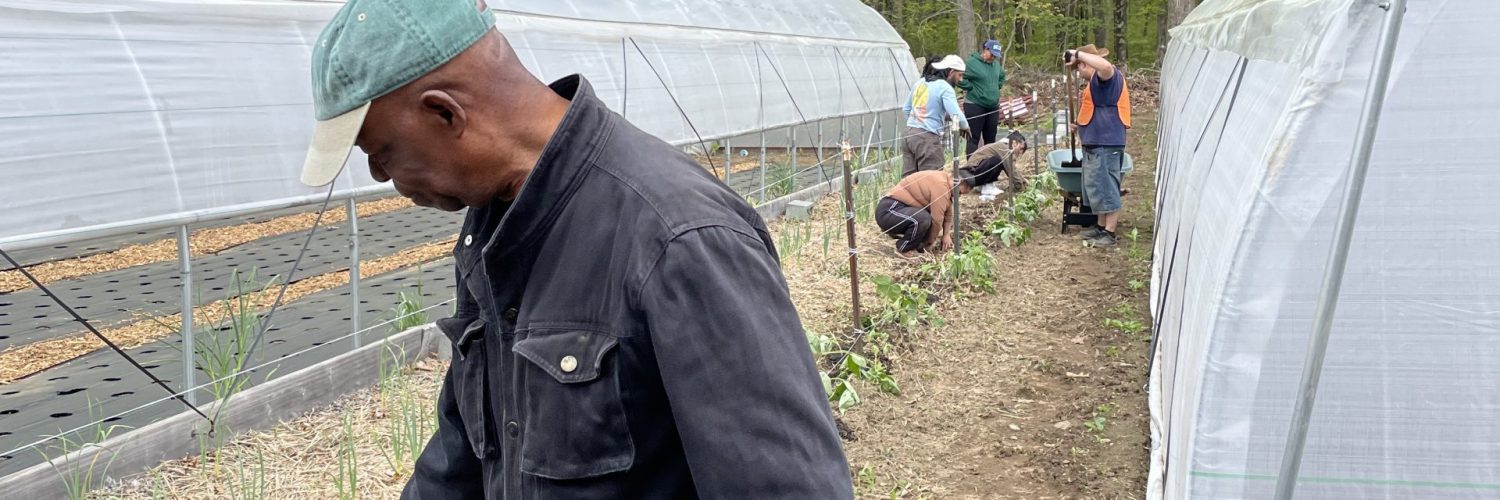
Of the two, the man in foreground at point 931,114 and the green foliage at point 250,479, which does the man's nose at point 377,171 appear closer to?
the green foliage at point 250,479

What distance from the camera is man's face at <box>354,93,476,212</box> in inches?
46.0

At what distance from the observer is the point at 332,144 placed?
1.19 meters

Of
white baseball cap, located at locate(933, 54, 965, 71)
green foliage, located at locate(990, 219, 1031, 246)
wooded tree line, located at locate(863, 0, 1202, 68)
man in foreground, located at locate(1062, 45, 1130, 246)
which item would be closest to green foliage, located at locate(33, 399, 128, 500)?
green foliage, located at locate(990, 219, 1031, 246)

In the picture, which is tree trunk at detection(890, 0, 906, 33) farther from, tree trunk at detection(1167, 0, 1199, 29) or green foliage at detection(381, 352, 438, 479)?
green foliage at detection(381, 352, 438, 479)

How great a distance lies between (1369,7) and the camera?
7.41ft

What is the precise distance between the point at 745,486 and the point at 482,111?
478 mm

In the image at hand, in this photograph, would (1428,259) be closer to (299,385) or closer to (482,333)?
(482,333)

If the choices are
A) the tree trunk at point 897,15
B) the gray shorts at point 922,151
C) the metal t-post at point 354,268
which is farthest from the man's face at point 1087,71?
the tree trunk at point 897,15

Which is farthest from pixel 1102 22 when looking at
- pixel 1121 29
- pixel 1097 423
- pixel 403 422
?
pixel 403 422

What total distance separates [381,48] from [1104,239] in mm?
7842

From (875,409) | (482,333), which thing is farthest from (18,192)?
(875,409)

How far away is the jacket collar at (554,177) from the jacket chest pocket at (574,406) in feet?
0.35

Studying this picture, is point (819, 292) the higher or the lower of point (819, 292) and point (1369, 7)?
the lower

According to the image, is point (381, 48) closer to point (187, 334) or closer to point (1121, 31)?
point (187, 334)
